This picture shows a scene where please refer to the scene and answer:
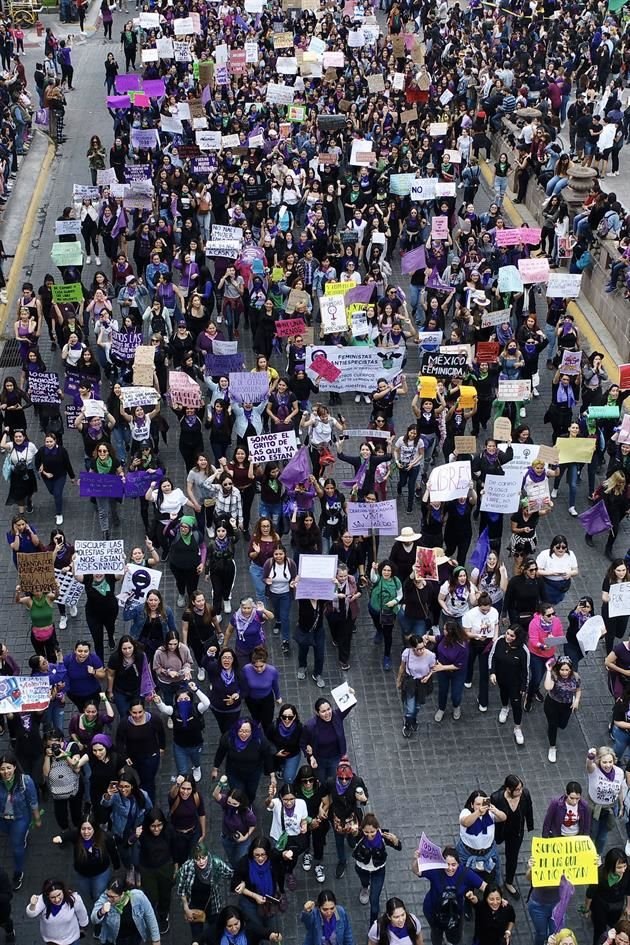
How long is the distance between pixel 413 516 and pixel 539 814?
5.16m

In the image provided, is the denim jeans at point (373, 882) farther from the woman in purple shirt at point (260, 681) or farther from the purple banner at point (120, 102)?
the purple banner at point (120, 102)

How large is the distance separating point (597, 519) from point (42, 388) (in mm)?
7369

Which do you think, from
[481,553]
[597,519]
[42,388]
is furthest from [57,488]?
[597,519]

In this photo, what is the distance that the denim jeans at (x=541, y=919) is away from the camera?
32.1ft

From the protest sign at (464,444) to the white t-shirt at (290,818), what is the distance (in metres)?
5.82

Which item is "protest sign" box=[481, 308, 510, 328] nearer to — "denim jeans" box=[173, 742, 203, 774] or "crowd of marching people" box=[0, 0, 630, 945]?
"crowd of marching people" box=[0, 0, 630, 945]

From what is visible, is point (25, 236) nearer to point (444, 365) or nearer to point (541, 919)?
point (444, 365)

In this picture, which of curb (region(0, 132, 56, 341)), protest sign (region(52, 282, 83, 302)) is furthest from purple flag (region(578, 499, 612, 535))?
curb (region(0, 132, 56, 341))

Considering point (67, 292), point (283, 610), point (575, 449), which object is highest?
point (67, 292)

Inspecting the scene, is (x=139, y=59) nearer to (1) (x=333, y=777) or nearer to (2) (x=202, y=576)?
(2) (x=202, y=576)

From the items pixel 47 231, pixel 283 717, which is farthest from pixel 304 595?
pixel 47 231

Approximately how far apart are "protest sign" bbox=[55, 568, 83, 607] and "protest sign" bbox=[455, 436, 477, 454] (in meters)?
4.70

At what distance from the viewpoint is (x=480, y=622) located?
1192 cm

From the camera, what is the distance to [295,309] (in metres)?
18.5
